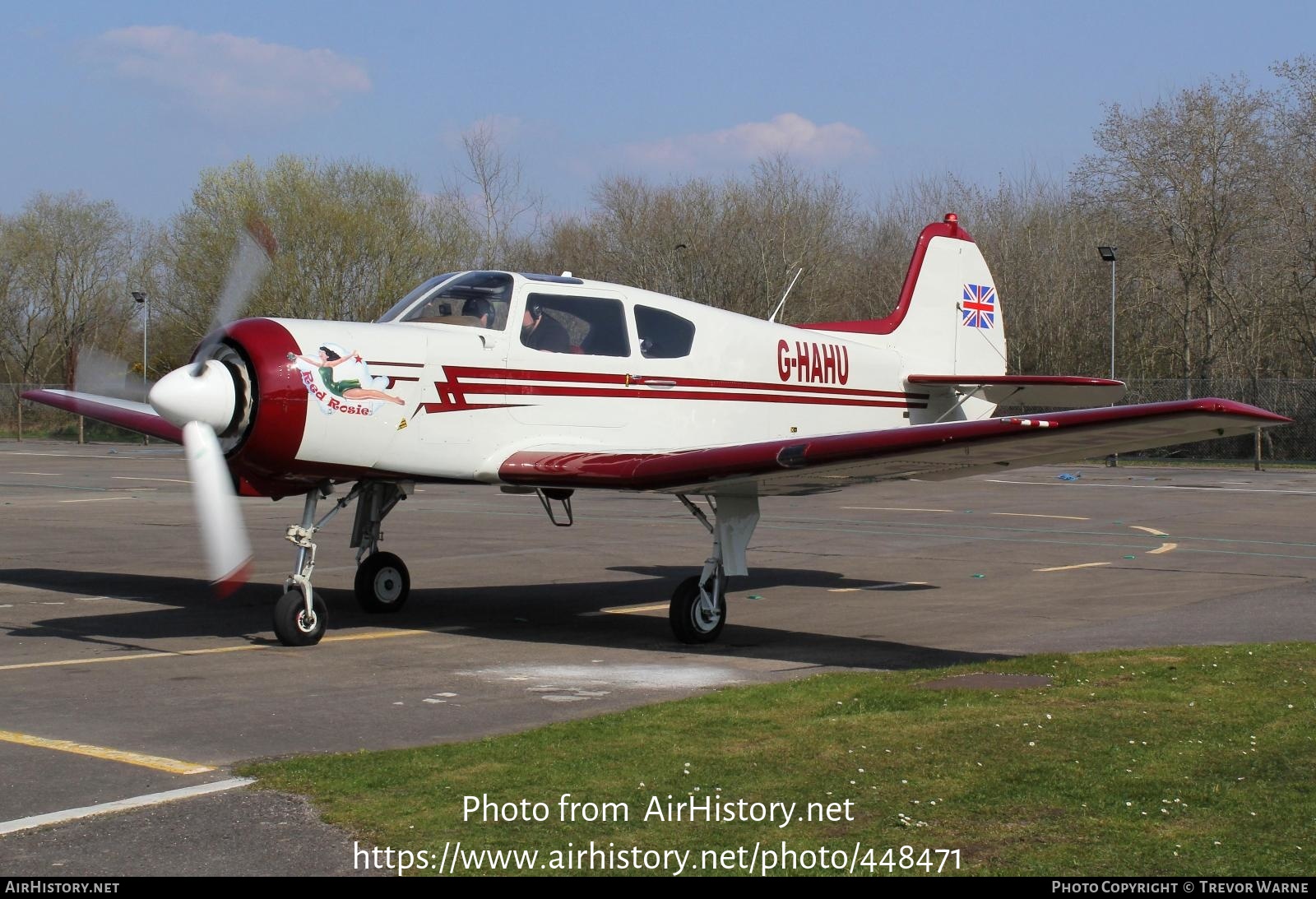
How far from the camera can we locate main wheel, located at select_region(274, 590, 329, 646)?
33.6 feet

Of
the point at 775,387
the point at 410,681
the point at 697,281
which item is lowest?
the point at 410,681

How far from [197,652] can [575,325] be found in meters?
4.02

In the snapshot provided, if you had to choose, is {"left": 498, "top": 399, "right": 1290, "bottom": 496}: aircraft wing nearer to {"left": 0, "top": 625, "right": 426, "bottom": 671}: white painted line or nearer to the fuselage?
the fuselage

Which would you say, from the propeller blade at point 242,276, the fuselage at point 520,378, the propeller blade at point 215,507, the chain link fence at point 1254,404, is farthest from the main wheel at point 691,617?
the chain link fence at point 1254,404

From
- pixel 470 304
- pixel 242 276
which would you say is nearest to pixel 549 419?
pixel 470 304

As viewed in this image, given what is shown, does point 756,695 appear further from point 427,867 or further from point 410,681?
point 427,867

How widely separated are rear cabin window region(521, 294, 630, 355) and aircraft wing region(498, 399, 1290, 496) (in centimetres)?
88

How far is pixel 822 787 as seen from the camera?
590cm

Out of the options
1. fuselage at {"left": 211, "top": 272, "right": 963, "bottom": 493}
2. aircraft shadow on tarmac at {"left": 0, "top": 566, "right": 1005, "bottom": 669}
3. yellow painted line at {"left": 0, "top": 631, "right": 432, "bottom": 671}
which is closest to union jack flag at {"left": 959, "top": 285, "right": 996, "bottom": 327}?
fuselage at {"left": 211, "top": 272, "right": 963, "bottom": 493}

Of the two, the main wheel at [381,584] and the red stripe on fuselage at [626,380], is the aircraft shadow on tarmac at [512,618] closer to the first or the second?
the main wheel at [381,584]

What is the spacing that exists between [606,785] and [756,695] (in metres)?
2.36

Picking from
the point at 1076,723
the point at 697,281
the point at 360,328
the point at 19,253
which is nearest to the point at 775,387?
the point at 360,328

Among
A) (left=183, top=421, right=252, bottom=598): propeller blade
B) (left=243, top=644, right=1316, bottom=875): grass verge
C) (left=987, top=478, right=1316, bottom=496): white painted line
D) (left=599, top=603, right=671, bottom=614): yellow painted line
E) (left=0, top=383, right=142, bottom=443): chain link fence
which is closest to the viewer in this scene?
(left=243, top=644, right=1316, bottom=875): grass verge

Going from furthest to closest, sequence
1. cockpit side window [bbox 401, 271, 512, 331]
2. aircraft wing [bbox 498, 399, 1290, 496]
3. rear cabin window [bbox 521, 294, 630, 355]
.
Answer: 1. rear cabin window [bbox 521, 294, 630, 355]
2. cockpit side window [bbox 401, 271, 512, 331]
3. aircraft wing [bbox 498, 399, 1290, 496]
